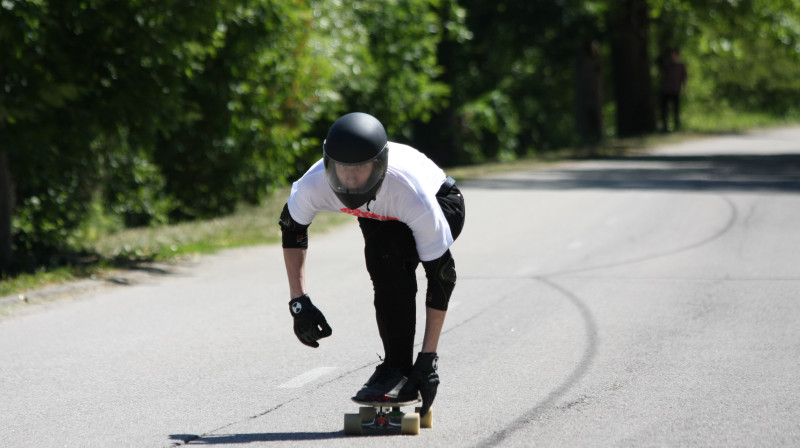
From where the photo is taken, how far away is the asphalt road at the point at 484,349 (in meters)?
5.08

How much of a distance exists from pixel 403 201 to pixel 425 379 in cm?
79

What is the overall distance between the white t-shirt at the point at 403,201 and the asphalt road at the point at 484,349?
2.96ft

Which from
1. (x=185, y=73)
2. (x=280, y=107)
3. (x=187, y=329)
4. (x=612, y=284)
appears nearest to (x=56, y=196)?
(x=185, y=73)

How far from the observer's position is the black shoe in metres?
4.86

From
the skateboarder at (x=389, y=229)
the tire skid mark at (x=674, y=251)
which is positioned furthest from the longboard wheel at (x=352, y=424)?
the tire skid mark at (x=674, y=251)

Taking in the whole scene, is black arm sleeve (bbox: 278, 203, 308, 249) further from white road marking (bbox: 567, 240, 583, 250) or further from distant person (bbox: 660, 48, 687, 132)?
distant person (bbox: 660, 48, 687, 132)

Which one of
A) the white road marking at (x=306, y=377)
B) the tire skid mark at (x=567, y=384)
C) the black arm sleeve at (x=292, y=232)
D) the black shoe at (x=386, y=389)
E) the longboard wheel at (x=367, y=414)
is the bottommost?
the tire skid mark at (x=567, y=384)

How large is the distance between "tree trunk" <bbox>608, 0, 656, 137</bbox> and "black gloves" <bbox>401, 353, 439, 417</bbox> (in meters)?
25.3

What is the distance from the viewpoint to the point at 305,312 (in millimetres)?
A: 4949

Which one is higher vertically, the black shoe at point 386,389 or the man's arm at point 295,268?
the man's arm at point 295,268

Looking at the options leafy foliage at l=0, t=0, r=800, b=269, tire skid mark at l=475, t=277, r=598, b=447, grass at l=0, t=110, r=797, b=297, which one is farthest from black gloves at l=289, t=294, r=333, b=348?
leafy foliage at l=0, t=0, r=800, b=269

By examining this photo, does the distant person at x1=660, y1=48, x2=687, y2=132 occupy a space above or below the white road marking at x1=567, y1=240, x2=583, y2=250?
above

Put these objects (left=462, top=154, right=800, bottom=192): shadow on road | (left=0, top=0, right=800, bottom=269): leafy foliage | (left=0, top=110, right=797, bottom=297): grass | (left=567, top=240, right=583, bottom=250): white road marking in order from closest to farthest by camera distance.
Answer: (left=0, top=110, right=797, bottom=297): grass < (left=0, top=0, right=800, bottom=269): leafy foliage < (left=567, top=240, right=583, bottom=250): white road marking < (left=462, top=154, right=800, bottom=192): shadow on road

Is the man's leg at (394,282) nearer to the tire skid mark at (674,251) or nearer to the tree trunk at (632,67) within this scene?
the tire skid mark at (674,251)
